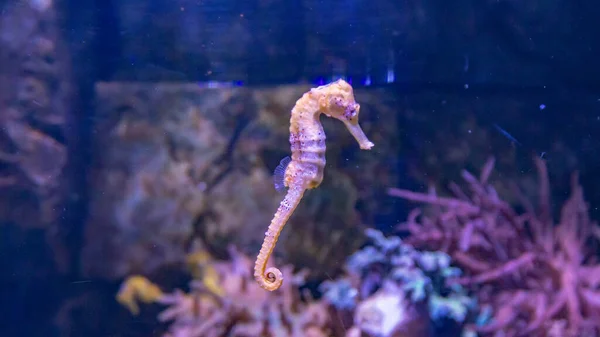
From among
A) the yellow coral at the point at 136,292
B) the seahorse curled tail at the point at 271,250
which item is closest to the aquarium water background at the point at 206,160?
the yellow coral at the point at 136,292

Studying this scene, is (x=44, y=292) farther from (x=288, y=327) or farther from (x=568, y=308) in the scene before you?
(x=568, y=308)

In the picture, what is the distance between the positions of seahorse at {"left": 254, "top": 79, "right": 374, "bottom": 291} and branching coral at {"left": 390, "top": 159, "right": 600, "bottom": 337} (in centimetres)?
103

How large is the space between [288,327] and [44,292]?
1434mm

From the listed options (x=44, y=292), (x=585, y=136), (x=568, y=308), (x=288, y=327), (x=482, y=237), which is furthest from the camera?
(x=585, y=136)

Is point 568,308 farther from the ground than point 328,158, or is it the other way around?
point 328,158

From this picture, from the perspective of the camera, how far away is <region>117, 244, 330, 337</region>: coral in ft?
7.39

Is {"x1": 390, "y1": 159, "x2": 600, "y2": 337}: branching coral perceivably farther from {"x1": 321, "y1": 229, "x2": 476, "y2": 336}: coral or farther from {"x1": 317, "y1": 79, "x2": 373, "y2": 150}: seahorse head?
{"x1": 317, "y1": 79, "x2": 373, "y2": 150}: seahorse head

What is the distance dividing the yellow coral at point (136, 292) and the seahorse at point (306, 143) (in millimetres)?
1141

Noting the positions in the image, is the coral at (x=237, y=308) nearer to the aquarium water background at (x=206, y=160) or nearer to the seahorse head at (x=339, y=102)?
the aquarium water background at (x=206, y=160)

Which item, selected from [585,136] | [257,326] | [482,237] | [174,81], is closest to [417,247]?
[482,237]

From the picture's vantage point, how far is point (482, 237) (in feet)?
8.14

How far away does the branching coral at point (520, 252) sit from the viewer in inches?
84.2

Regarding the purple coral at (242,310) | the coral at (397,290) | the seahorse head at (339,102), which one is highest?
the seahorse head at (339,102)

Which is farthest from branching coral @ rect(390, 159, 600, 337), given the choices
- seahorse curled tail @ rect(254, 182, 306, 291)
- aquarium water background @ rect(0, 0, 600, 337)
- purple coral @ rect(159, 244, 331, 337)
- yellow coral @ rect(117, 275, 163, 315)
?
yellow coral @ rect(117, 275, 163, 315)
